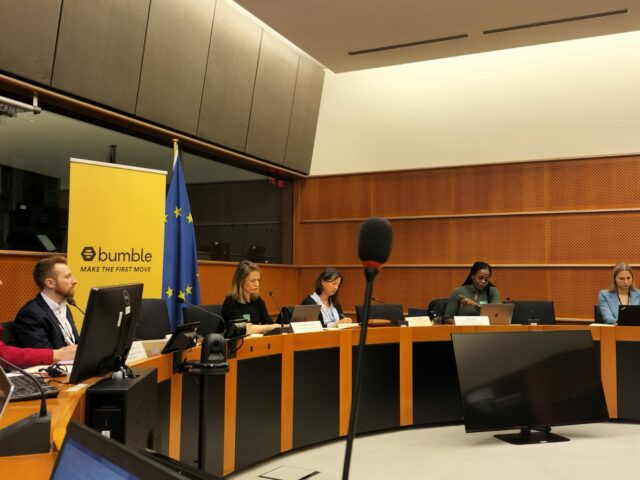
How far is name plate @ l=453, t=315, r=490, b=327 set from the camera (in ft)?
16.5

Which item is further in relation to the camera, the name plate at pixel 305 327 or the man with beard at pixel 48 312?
the name plate at pixel 305 327

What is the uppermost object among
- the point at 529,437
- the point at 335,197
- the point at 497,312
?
the point at 335,197

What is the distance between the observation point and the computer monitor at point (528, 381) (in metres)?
4.24

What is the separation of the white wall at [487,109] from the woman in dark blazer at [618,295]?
1.82m

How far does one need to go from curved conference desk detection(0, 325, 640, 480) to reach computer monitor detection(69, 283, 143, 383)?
39 centimetres

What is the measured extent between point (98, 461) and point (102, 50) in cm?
490

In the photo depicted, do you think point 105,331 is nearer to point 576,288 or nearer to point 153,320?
point 153,320

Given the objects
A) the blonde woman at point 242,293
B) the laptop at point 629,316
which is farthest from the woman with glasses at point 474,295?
the blonde woman at point 242,293

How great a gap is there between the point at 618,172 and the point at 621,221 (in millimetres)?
539

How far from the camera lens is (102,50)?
16.5 feet

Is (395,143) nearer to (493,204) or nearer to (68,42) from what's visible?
(493,204)

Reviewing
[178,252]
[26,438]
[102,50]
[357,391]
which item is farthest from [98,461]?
[178,252]

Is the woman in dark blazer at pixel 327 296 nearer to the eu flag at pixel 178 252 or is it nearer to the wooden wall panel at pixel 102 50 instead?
the eu flag at pixel 178 252

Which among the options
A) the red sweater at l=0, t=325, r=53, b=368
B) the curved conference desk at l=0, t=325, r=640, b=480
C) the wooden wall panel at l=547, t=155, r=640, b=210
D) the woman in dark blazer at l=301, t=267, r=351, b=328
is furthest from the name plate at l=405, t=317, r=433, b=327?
the red sweater at l=0, t=325, r=53, b=368
